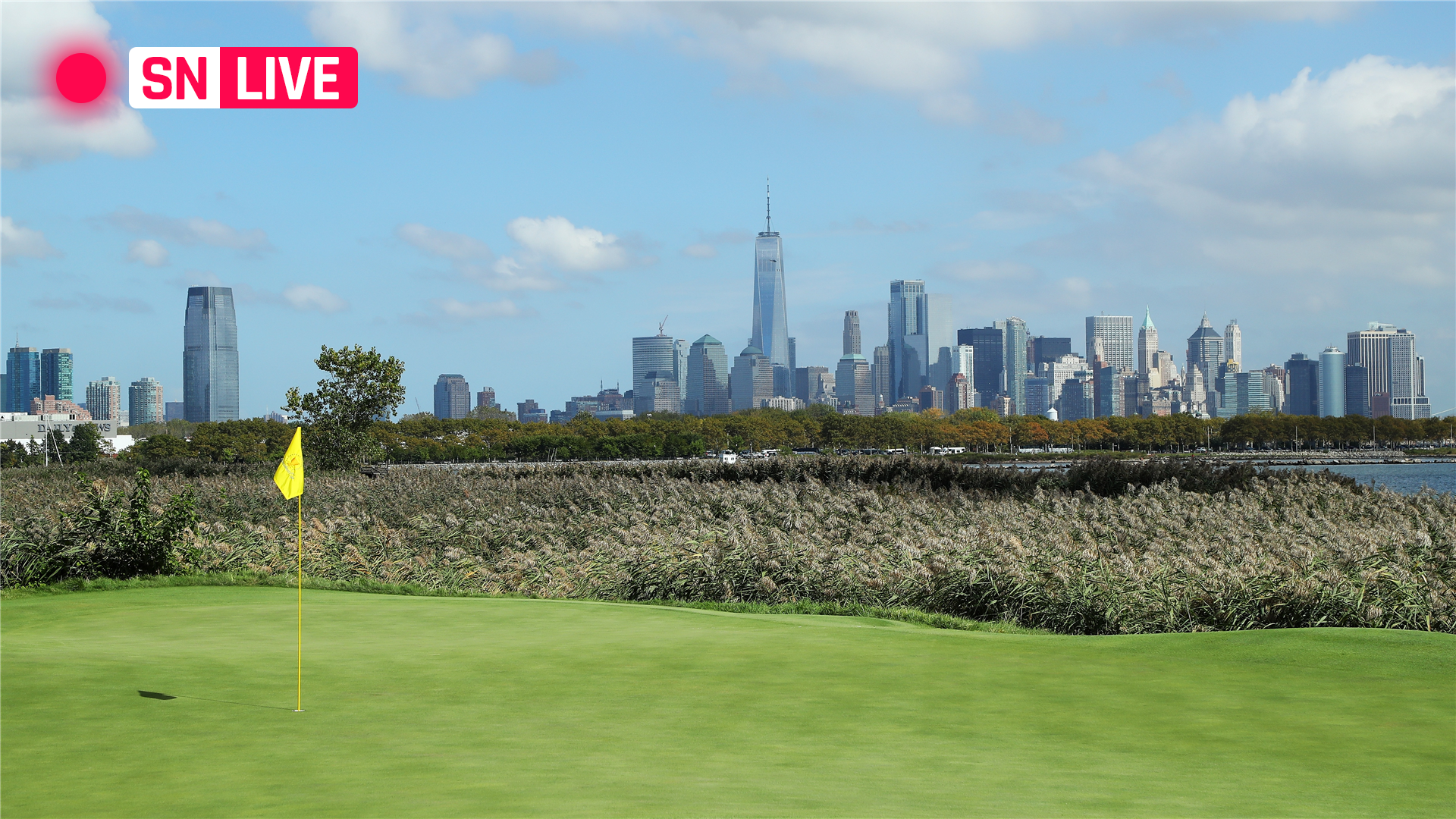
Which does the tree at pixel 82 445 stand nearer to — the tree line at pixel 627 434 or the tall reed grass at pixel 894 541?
the tree line at pixel 627 434

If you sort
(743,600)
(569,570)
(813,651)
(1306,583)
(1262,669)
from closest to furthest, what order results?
(1262,669) → (813,651) → (1306,583) → (743,600) → (569,570)

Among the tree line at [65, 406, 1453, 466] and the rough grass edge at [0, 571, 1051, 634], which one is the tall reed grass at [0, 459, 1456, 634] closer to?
the rough grass edge at [0, 571, 1051, 634]

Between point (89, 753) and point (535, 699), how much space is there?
2.17m

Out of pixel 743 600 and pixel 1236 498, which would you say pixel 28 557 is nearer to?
pixel 743 600

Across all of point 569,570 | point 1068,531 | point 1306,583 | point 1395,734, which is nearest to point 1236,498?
point 1068,531

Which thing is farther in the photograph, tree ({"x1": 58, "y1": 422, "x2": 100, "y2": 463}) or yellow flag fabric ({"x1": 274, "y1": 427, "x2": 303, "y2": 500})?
tree ({"x1": 58, "y1": 422, "x2": 100, "y2": 463})

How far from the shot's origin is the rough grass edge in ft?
40.4

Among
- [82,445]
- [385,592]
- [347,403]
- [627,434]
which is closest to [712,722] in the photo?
[385,592]

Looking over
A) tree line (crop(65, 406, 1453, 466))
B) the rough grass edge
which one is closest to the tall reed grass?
the rough grass edge

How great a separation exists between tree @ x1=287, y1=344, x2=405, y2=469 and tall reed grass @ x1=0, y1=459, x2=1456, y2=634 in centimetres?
784

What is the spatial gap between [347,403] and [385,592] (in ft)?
69.5

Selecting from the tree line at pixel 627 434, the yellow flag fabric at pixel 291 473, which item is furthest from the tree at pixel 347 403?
the yellow flag fabric at pixel 291 473

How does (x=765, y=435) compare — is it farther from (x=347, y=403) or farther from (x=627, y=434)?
(x=347, y=403)

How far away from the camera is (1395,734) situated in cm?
550
